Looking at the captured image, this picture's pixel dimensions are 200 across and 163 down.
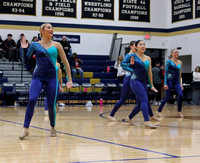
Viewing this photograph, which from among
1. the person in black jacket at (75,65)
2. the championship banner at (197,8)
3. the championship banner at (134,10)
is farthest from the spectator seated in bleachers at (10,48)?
the championship banner at (197,8)

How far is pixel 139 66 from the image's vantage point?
29.8 feet

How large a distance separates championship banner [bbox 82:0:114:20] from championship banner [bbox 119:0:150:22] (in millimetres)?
624

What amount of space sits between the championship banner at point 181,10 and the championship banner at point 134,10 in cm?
150

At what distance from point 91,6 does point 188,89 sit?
7079mm

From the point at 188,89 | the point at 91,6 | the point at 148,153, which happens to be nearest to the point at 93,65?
the point at 91,6

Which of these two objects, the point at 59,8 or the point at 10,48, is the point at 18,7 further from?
the point at 10,48

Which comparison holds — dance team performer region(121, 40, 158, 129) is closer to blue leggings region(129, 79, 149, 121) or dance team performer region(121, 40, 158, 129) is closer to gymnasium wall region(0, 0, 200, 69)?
blue leggings region(129, 79, 149, 121)

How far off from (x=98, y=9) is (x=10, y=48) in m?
5.85

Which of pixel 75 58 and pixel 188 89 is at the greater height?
pixel 75 58

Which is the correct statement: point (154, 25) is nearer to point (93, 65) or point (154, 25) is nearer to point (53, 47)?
point (93, 65)

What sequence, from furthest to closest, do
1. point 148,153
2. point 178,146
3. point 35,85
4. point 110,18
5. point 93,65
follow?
1. point 110,18
2. point 93,65
3. point 35,85
4. point 178,146
5. point 148,153

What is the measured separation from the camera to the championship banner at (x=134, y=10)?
24.9m

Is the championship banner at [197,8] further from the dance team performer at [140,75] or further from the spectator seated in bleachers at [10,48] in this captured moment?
the dance team performer at [140,75]

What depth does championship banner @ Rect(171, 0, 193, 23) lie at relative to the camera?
24.0m
